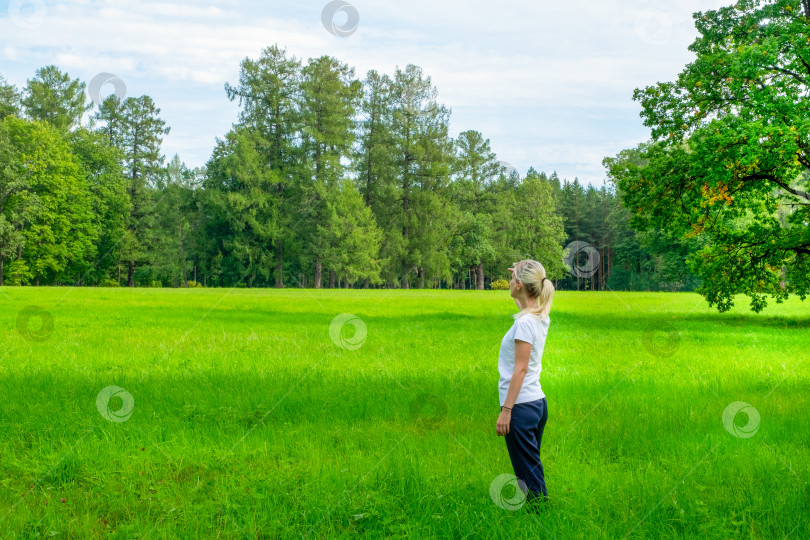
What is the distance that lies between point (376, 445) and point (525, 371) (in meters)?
2.77

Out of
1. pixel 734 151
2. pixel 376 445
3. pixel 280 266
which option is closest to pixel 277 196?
pixel 280 266

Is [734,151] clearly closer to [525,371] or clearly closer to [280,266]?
[525,371]

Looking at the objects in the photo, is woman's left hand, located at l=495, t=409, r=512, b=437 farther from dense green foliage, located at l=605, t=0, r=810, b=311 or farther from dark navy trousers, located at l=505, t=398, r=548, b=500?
dense green foliage, located at l=605, t=0, r=810, b=311

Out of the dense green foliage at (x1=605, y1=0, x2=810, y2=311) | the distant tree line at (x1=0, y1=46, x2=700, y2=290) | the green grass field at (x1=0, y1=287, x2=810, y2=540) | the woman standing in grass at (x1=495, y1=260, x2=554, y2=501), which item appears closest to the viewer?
the woman standing in grass at (x1=495, y1=260, x2=554, y2=501)

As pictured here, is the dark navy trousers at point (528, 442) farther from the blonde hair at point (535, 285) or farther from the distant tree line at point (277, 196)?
the distant tree line at point (277, 196)

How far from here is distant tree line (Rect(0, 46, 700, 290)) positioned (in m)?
63.6

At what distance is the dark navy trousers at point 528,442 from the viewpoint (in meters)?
4.72

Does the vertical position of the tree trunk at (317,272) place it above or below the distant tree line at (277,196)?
below

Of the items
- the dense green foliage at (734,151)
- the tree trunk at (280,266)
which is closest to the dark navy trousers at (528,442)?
the dense green foliage at (734,151)

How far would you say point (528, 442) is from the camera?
4.77 m

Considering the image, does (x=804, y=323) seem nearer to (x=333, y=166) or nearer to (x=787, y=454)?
(x=787, y=454)

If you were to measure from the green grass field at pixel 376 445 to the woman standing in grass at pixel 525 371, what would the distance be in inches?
22.2

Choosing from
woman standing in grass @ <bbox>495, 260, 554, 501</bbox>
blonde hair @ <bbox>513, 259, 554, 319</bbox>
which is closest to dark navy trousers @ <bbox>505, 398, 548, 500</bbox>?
woman standing in grass @ <bbox>495, 260, 554, 501</bbox>

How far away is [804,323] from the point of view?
23781 millimetres
